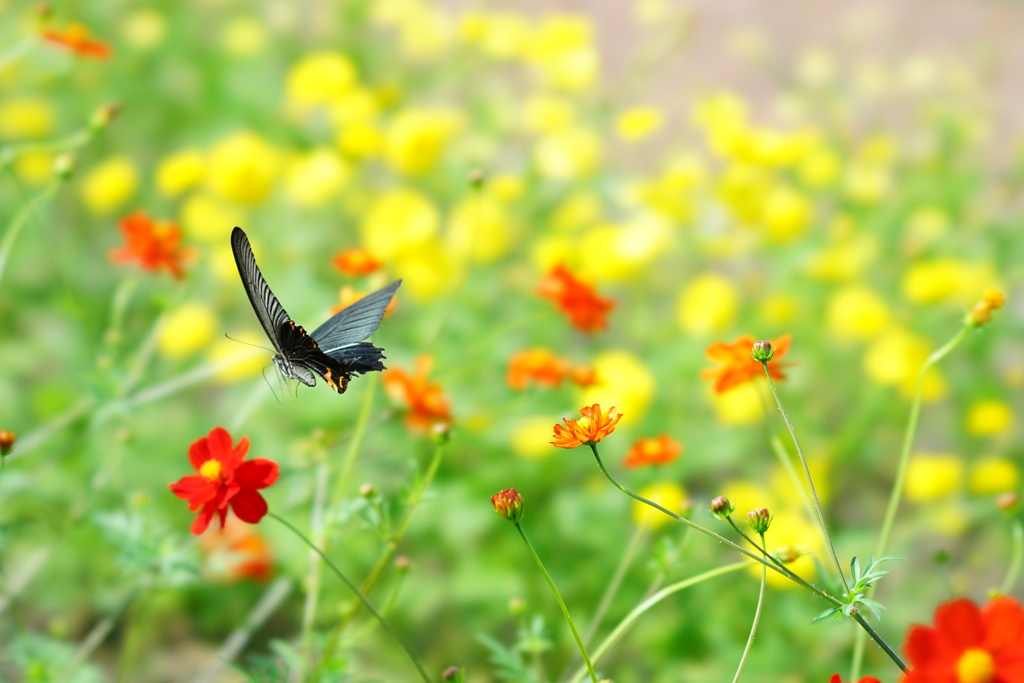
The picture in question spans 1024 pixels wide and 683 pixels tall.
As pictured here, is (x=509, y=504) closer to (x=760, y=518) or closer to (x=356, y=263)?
(x=760, y=518)

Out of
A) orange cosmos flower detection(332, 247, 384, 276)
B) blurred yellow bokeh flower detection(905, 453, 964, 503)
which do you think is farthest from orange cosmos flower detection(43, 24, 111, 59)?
blurred yellow bokeh flower detection(905, 453, 964, 503)

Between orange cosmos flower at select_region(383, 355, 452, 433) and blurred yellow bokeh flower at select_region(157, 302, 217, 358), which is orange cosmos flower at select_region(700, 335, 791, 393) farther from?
blurred yellow bokeh flower at select_region(157, 302, 217, 358)

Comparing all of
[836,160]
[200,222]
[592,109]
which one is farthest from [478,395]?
[836,160]

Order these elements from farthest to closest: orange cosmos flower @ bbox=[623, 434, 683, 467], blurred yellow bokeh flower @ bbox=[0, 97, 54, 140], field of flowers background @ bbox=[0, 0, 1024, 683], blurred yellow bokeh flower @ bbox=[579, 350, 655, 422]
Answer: blurred yellow bokeh flower @ bbox=[0, 97, 54, 140] < blurred yellow bokeh flower @ bbox=[579, 350, 655, 422] < field of flowers background @ bbox=[0, 0, 1024, 683] < orange cosmos flower @ bbox=[623, 434, 683, 467]

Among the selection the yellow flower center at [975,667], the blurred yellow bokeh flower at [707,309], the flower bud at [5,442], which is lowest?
the flower bud at [5,442]

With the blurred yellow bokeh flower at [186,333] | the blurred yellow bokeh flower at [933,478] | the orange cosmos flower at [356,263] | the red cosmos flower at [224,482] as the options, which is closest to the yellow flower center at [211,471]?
the red cosmos flower at [224,482]

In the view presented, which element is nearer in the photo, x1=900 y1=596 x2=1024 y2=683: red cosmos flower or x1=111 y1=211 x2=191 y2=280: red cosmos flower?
x1=900 y1=596 x2=1024 y2=683: red cosmos flower

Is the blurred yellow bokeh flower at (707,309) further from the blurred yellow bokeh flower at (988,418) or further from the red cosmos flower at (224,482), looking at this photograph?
the red cosmos flower at (224,482)
